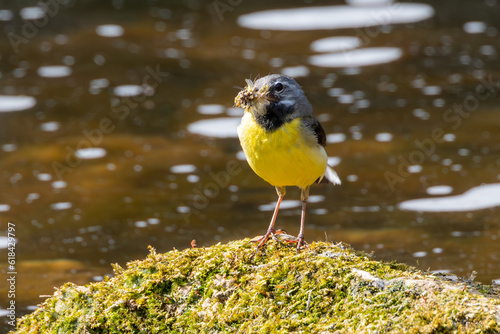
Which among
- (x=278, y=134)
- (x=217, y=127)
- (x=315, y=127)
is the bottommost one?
(x=217, y=127)

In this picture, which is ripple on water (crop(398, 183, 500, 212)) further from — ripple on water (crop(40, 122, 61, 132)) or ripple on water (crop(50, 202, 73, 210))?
ripple on water (crop(40, 122, 61, 132))

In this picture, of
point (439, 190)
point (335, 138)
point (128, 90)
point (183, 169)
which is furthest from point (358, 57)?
point (183, 169)

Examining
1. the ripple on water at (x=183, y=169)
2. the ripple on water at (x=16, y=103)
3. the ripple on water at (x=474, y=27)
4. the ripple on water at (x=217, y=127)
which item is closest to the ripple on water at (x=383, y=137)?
the ripple on water at (x=217, y=127)

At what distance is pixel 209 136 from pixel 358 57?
4.68m

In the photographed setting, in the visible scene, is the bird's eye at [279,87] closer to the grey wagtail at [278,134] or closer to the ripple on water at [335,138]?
the grey wagtail at [278,134]

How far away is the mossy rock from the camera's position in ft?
13.5

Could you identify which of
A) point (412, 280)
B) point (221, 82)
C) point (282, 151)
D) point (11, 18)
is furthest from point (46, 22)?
point (412, 280)

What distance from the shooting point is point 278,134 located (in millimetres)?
5270

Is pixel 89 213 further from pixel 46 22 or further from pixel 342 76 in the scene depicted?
pixel 46 22

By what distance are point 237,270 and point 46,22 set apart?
44.1 feet

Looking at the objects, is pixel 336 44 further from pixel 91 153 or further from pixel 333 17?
pixel 91 153

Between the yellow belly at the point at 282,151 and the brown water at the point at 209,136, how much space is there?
302cm

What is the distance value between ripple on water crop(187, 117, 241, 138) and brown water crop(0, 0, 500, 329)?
5cm

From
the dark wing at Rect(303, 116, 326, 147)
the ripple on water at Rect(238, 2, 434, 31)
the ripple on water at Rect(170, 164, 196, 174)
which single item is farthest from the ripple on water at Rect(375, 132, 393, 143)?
the dark wing at Rect(303, 116, 326, 147)
